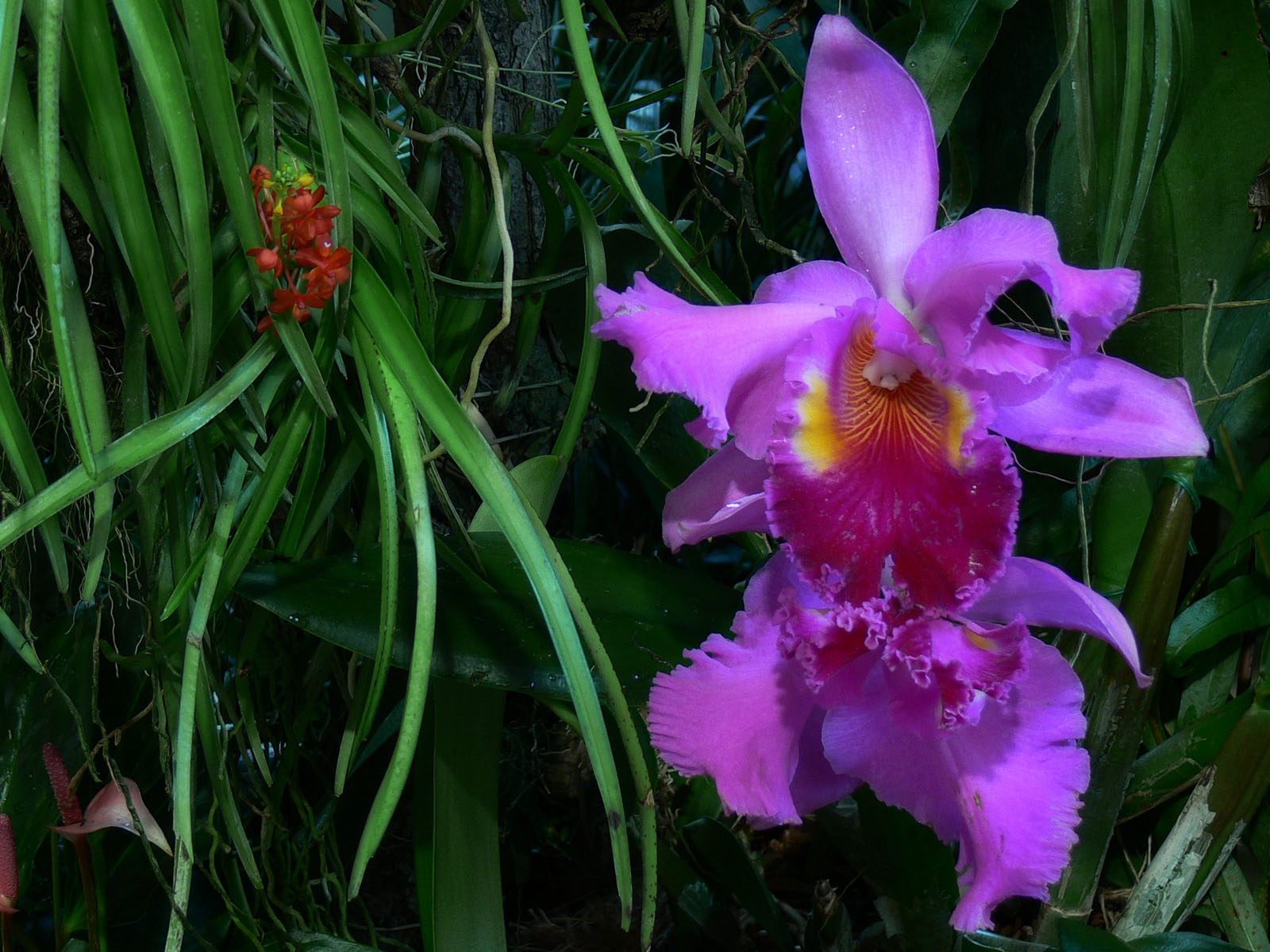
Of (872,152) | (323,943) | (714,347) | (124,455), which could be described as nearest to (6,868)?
(323,943)

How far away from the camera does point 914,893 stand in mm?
619

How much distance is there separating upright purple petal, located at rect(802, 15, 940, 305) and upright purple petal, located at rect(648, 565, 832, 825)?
0.18 metres

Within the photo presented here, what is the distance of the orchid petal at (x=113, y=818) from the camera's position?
0.59 m

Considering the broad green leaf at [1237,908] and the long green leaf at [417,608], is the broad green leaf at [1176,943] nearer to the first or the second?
the broad green leaf at [1237,908]

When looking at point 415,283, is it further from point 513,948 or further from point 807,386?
point 513,948

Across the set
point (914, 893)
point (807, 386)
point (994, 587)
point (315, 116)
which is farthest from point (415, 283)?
point (914, 893)

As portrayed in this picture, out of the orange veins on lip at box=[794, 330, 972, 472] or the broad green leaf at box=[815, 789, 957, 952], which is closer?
the orange veins on lip at box=[794, 330, 972, 472]

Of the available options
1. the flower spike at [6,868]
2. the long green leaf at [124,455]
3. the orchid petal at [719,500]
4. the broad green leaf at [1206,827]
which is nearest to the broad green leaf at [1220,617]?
the broad green leaf at [1206,827]

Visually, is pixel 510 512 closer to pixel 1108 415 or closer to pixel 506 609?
pixel 506 609

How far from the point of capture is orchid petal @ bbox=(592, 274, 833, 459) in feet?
1.38

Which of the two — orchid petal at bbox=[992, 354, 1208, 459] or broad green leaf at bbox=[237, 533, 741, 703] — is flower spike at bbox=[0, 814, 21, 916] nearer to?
broad green leaf at bbox=[237, 533, 741, 703]

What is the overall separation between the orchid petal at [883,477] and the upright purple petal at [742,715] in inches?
2.8

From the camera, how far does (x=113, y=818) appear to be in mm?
600

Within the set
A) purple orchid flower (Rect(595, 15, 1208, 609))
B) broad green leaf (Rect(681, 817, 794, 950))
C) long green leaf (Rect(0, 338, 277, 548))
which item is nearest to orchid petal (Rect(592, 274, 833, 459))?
purple orchid flower (Rect(595, 15, 1208, 609))
